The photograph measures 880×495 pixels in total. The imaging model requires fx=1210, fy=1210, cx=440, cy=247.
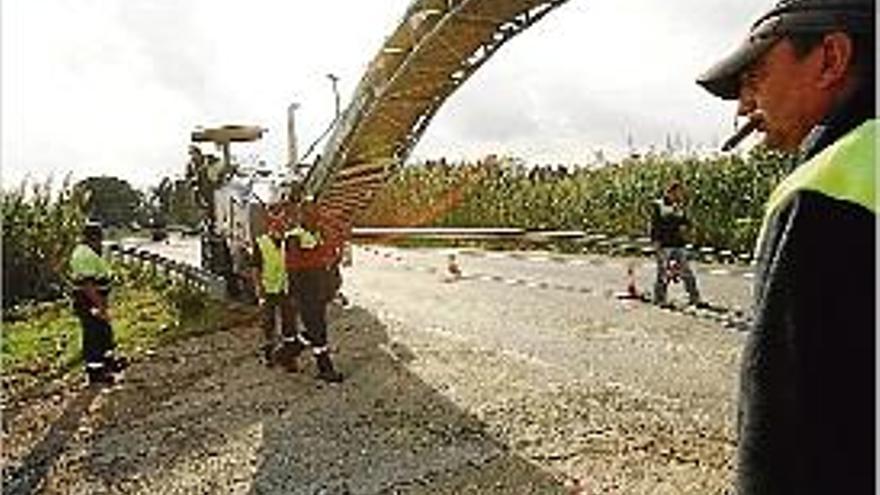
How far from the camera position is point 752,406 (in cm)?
194

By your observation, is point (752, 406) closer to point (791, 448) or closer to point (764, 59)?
point (791, 448)

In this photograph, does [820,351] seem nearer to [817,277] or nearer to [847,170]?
[817,277]

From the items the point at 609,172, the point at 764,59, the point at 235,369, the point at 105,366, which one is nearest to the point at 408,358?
the point at 235,369

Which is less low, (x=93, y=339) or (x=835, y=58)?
(x=835, y=58)

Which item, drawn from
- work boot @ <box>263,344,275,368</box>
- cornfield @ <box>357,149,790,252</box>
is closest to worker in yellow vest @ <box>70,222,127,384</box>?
work boot @ <box>263,344,275,368</box>

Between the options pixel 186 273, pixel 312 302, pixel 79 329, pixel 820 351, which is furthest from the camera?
pixel 186 273

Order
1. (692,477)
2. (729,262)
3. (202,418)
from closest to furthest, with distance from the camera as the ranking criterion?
1. (692,477)
2. (202,418)
3. (729,262)

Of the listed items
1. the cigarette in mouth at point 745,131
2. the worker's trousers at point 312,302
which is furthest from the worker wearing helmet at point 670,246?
the cigarette in mouth at point 745,131

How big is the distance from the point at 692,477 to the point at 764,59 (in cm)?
579

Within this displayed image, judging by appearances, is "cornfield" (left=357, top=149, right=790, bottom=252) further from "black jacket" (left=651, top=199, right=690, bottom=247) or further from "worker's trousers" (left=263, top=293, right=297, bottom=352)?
"worker's trousers" (left=263, top=293, right=297, bottom=352)

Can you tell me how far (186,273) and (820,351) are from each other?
1977 centimetres

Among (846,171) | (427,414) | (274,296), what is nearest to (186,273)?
(274,296)

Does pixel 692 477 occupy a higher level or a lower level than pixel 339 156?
lower

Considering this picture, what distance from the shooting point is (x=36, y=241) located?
26734mm
